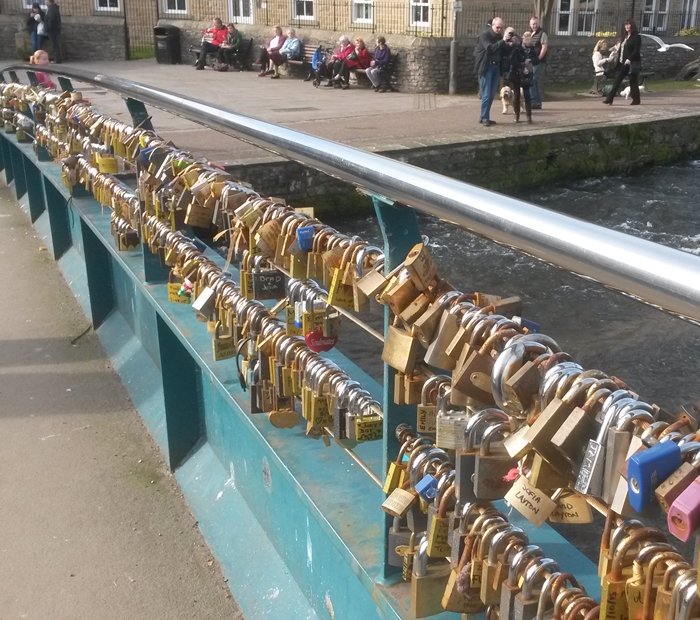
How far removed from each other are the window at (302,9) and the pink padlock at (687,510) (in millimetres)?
23673

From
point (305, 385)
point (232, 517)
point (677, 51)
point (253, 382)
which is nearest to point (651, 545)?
point (305, 385)

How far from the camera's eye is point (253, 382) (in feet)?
7.40

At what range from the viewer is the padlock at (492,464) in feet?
4.14

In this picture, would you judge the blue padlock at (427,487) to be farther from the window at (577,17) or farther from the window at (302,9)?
the window at (577,17)

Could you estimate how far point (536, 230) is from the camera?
1.06 metres

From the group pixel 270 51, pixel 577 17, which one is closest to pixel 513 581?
pixel 270 51

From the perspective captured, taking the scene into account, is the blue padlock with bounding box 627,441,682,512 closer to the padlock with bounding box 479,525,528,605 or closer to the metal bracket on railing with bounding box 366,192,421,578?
the padlock with bounding box 479,525,528,605

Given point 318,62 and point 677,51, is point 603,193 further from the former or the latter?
point 677,51

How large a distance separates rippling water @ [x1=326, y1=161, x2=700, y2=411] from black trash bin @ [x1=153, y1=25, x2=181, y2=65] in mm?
14748

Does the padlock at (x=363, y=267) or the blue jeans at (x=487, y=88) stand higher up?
the padlock at (x=363, y=267)

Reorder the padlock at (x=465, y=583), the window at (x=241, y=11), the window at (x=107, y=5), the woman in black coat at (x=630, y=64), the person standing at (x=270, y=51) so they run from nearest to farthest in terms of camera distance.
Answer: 1. the padlock at (x=465, y=583)
2. the woman in black coat at (x=630, y=64)
3. the person standing at (x=270, y=51)
4. the window at (x=241, y=11)
5. the window at (x=107, y=5)

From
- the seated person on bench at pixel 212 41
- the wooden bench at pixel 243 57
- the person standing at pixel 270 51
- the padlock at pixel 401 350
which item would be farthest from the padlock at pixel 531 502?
the wooden bench at pixel 243 57

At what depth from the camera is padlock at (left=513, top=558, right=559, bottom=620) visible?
121 cm

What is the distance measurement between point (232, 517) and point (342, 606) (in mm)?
857
